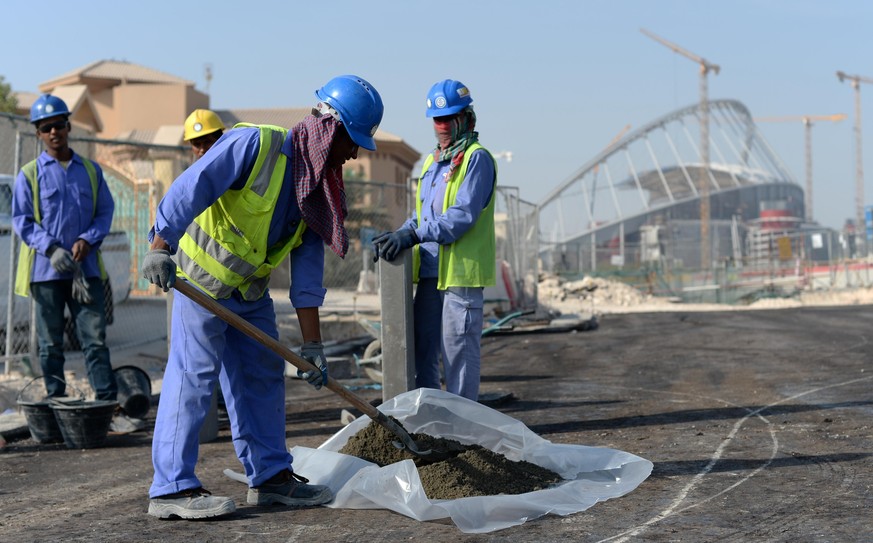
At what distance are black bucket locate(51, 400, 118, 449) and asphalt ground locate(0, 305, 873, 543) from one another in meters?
0.08

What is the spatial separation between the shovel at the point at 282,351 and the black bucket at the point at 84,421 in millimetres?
2144

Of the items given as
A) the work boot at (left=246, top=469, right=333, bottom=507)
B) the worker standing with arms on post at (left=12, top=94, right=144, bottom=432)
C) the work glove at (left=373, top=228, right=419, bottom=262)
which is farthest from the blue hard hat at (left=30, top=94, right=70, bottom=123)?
the work boot at (left=246, top=469, right=333, bottom=507)

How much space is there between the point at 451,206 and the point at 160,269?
2.19 meters

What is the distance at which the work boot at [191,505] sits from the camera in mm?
3834

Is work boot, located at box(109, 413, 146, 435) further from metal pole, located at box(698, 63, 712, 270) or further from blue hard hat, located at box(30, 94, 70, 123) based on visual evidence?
metal pole, located at box(698, 63, 712, 270)

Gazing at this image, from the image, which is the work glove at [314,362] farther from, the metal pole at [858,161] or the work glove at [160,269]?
the metal pole at [858,161]

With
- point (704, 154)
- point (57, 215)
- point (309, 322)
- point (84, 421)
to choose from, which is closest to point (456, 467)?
point (309, 322)

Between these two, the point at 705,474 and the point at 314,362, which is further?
the point at 705,474

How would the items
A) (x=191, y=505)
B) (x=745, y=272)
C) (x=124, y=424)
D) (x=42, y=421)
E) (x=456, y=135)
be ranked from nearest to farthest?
(x=191, y=505), (x=456, y=135), (x=42, y=421), (x=124, y=424), (x=745, y=272)

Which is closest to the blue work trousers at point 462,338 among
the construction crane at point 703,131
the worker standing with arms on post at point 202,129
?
the worker standing with arms on post at point 202,129

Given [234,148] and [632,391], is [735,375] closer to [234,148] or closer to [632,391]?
[632,391]

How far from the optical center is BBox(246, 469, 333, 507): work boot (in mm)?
4191

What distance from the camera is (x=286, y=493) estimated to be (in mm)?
4227

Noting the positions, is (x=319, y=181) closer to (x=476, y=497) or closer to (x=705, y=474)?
(x=476, y=497)
